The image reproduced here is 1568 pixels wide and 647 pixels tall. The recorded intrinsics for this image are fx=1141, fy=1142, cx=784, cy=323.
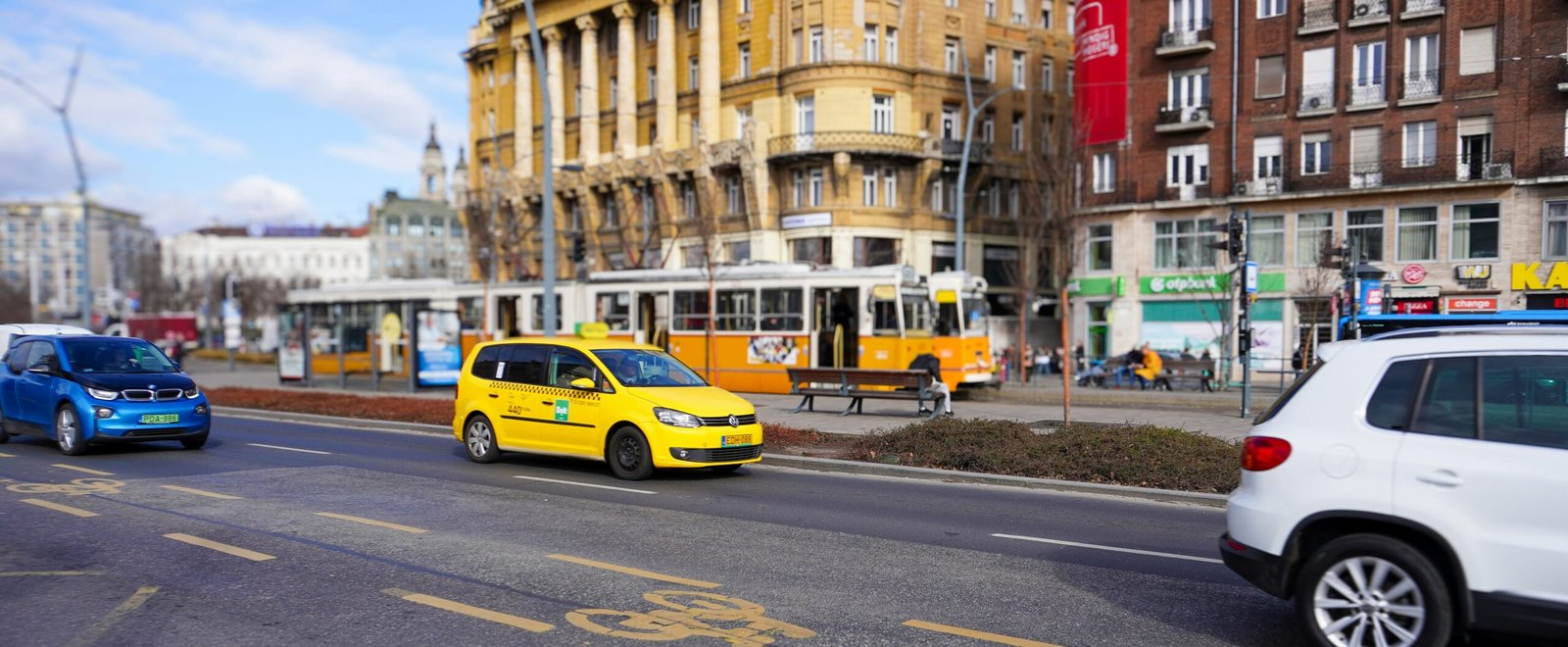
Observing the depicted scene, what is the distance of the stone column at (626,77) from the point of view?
51469mm

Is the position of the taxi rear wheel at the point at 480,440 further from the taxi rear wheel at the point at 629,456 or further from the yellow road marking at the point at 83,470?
the yellow road marking at the point at 83,470

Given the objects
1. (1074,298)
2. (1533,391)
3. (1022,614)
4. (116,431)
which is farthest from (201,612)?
(1074,298)

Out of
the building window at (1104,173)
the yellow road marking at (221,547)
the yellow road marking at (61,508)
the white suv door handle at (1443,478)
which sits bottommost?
the yellow road marking at (61,508)

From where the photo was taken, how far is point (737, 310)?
2814 centimetres

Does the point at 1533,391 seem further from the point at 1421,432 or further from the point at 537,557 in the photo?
the point at 537,557

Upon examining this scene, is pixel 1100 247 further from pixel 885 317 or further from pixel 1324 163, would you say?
pixel 885 317

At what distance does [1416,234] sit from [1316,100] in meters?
5.33

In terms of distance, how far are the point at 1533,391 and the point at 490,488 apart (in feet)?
31.0

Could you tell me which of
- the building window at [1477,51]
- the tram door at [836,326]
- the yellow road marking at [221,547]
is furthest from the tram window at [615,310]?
the building window at [1477,51]

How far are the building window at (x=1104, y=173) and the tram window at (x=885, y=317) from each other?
19.4 m

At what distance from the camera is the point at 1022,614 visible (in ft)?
21.8

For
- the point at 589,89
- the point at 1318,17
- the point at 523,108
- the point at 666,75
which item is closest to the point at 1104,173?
the point at 1318,17

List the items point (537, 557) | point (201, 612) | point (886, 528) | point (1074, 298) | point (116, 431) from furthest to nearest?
point (1074, 298)
point (116, 431)
point (886, 528)
point (537, 557)
point (201, 612)

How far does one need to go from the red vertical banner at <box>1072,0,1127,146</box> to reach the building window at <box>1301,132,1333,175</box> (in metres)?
6.20
